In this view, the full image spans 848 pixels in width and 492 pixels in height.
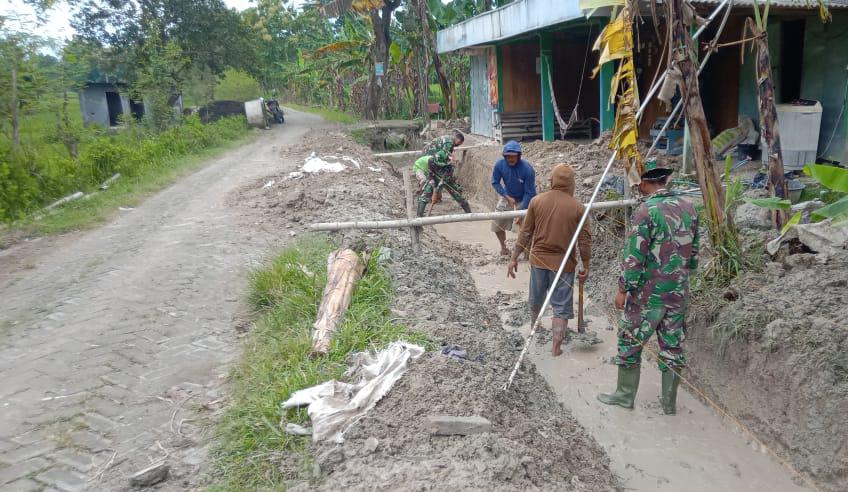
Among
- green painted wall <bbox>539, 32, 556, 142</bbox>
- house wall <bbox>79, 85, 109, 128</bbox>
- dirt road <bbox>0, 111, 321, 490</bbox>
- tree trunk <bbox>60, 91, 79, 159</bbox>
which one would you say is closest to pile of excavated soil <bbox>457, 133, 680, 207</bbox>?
green painted wall <bbox>539, 32, 556, 142</bbox>

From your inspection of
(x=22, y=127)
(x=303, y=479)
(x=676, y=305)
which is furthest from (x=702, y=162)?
(x=22, y=127)

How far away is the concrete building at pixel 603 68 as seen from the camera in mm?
9009

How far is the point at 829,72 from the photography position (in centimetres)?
915

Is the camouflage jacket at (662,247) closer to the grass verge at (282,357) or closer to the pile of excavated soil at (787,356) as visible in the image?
the pile of excavated soil at (787,356)

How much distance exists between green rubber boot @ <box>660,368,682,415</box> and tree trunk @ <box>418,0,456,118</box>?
17033 mm

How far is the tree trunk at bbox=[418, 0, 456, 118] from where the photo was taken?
67.0 ft

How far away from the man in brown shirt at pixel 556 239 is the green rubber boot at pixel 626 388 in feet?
3.12

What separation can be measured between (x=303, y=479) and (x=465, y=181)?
12.0 meters

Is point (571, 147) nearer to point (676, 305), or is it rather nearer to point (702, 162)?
point (702, 162)

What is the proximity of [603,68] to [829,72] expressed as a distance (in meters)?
3.48

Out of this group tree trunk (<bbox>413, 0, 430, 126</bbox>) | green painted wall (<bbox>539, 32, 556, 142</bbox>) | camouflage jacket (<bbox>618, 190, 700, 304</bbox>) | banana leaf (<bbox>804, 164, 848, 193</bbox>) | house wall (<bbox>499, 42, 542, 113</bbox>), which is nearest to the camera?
camouflage jacket (<bbox>618, 190, 700, 304</bbox>)

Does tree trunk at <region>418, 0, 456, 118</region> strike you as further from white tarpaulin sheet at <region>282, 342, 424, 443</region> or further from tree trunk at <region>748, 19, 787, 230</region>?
white tarpaulin sheet at <region>282, 342, 424, 443</region>

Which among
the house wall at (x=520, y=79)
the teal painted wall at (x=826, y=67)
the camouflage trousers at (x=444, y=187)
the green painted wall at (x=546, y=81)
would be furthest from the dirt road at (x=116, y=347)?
the house wall at (x=520, y=79)

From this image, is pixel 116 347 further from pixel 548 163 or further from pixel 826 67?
pixel 826 67
